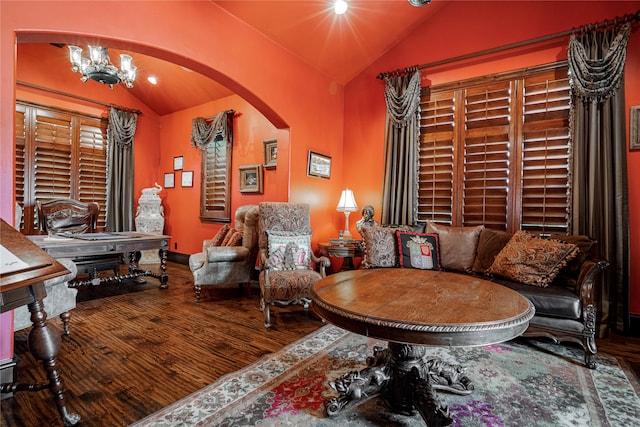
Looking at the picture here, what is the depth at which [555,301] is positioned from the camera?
236 centimetres

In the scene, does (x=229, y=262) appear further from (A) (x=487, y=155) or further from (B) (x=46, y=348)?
(A) (x=487, y=155)

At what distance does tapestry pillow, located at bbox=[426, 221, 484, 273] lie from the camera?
128 inches

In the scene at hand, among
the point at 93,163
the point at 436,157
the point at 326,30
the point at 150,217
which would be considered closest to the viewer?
the point at 326,30

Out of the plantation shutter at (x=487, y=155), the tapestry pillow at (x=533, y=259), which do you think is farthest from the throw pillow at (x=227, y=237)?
the tapestry pillow at (x=533, y=259)

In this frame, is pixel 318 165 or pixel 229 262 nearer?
pixel 229 262

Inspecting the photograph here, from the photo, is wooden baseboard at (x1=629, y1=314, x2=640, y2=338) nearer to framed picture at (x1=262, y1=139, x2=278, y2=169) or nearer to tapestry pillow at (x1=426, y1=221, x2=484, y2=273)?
tapestry pillow at (x1=426, y1=221, x2=484, y2=273)

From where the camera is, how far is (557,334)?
2357mm

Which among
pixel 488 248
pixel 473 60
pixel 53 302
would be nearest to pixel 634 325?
pixel 488 248

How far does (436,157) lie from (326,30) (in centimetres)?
201

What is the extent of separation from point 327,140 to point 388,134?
0.84 meters

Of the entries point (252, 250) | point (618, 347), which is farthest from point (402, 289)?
point (252, 250)

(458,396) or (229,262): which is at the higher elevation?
(229,262)

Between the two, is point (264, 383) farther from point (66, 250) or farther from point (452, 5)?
point (452, 5)

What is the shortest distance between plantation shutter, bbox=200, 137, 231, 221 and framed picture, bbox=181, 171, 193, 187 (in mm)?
390
